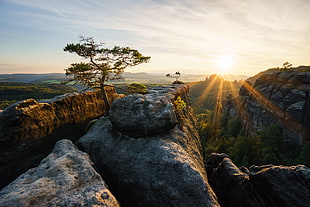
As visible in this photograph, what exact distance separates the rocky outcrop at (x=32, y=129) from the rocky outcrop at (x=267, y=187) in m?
20.0

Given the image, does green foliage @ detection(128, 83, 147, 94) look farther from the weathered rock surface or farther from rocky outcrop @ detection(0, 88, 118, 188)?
the weathered rock surface

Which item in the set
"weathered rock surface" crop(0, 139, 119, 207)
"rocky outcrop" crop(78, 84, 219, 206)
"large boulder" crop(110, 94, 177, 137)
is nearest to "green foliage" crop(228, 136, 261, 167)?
"rocky outcrop" crop(78, 84, 219, 206)

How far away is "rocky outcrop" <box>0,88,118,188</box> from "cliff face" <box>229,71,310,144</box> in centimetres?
5852

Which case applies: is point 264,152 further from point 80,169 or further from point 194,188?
point 80,169

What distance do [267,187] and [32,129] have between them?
23777mm

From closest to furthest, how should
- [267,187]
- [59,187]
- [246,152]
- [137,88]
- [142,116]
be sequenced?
[59,187]
[267,187]
[142,116]
[137,88]
[246,152]

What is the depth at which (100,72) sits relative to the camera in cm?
1942

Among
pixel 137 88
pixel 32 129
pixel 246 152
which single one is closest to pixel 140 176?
pixel 32 129

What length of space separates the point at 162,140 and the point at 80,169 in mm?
7166

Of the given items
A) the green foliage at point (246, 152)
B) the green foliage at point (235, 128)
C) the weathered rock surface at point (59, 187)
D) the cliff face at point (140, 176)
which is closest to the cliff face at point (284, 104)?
the green foliage at point (235, 128)

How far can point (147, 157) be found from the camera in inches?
477

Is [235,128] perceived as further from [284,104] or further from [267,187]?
[267,187]

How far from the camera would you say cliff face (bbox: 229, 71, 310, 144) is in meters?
41.5

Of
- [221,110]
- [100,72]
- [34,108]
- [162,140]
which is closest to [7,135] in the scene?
[34,108]
